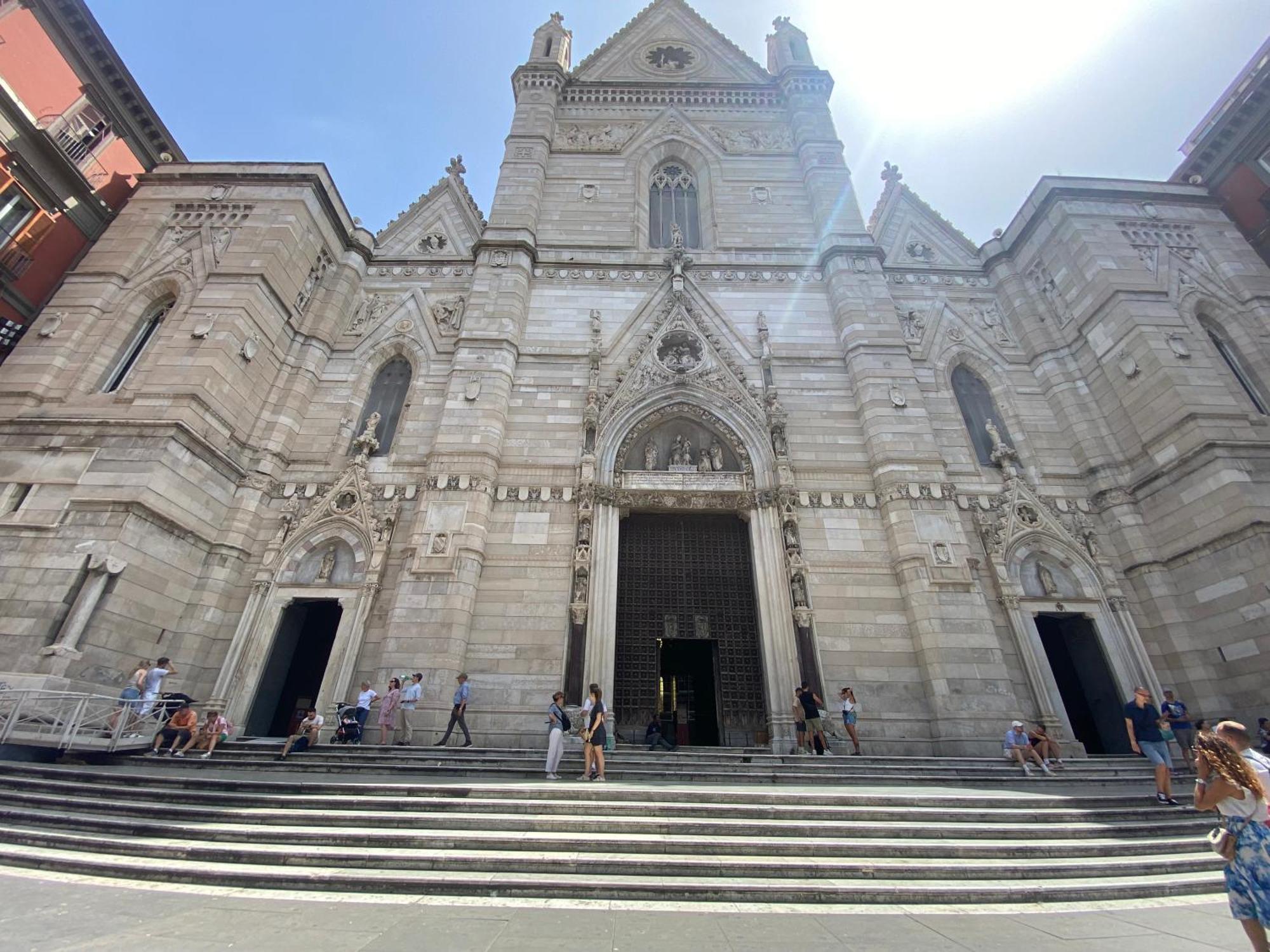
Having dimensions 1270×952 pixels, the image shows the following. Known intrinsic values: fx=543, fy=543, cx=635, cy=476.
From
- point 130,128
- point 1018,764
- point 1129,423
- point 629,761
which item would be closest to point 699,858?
point 629,761

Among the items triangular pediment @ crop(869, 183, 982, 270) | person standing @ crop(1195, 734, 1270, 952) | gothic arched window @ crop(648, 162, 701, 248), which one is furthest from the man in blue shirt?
triangular pediment @ crop(869, 183, 982, 270)

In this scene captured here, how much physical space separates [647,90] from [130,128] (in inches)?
706

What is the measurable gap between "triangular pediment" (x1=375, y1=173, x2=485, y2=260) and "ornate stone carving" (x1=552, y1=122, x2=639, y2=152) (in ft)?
14.6

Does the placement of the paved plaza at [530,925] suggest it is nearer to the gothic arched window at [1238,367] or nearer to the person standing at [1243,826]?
the person standing at [1243,826]

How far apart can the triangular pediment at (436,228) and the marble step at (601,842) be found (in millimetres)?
16626

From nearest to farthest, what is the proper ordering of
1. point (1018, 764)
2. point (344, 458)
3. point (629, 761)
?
point (629, 761)
point (1018, 764)
point (344, 458)

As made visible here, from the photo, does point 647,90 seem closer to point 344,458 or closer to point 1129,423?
point 344,458

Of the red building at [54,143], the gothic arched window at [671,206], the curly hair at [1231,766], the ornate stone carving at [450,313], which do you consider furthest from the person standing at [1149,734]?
the red building at [54,143]

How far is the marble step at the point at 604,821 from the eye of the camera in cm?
600

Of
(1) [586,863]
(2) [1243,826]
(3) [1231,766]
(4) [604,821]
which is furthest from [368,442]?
(2) [1243,826]

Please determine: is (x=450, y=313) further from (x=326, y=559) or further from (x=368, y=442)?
(x=326, y=559)

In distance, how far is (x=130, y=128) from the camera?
17.0 m

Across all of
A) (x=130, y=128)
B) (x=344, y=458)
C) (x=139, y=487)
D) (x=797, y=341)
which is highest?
(x=130, y=128)

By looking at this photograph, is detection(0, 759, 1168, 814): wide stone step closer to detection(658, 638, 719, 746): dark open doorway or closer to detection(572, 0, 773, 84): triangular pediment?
detection(658, 638, 719, 746): dark open doorway
